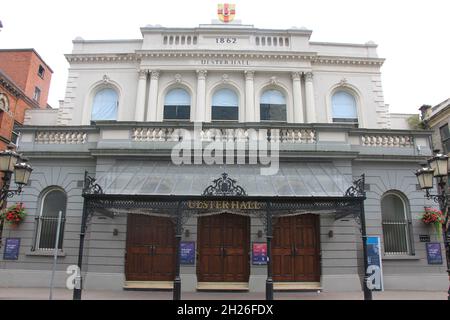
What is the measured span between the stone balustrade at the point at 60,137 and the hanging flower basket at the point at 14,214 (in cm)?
290

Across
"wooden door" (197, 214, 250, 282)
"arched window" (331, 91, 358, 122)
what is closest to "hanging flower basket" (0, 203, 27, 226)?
"wooden door" (197, 214, 250, 282)

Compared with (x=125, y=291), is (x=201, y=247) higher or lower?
higher

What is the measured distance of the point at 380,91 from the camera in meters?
20.1

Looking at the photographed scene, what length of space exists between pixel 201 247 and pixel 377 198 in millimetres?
7595

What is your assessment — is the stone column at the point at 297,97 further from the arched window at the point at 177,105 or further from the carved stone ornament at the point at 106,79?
the carved stone ornament at the point at 106,79

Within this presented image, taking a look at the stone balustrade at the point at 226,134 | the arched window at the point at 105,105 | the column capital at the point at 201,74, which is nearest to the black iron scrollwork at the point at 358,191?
the stone balustrade at the point at 226,134

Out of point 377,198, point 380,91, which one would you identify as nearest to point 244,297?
point 377,198

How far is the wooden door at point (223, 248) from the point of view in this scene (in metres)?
13.9

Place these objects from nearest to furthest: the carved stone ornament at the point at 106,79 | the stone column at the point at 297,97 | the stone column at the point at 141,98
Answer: the stone column at the point at 141,98 → the stone column at the point at 297,97 → the carved stone ornament at the point at 106,79

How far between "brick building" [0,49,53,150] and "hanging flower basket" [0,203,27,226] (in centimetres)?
1181

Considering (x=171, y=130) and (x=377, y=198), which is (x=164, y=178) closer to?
(x=171, y=130)

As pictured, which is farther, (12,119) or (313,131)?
(12,119)

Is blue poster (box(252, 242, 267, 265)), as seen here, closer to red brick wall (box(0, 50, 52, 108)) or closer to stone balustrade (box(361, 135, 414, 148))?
stone balustrade (box(361, 135, 414, 148))

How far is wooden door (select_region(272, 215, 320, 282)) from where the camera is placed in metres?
14.0
